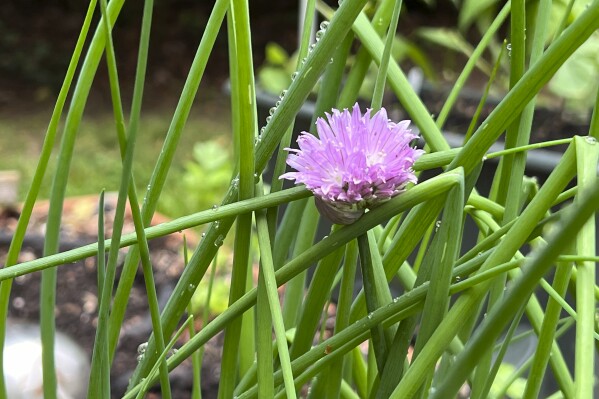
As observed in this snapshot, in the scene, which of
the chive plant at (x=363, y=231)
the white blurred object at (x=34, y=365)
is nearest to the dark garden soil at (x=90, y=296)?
the white blurred object at (x=34, y=365)

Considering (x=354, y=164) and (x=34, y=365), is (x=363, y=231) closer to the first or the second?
(x=354, y=164)

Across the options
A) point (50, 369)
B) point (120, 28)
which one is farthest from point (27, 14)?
point (50, 369)

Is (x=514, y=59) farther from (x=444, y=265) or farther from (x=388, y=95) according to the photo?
(x=388, y=95)

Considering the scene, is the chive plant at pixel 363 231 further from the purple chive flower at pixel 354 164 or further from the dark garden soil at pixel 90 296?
the dark garden soil at pixel 90 296

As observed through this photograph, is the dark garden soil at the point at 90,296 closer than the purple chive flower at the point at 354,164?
No

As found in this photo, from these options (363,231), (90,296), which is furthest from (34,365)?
(363,231)
